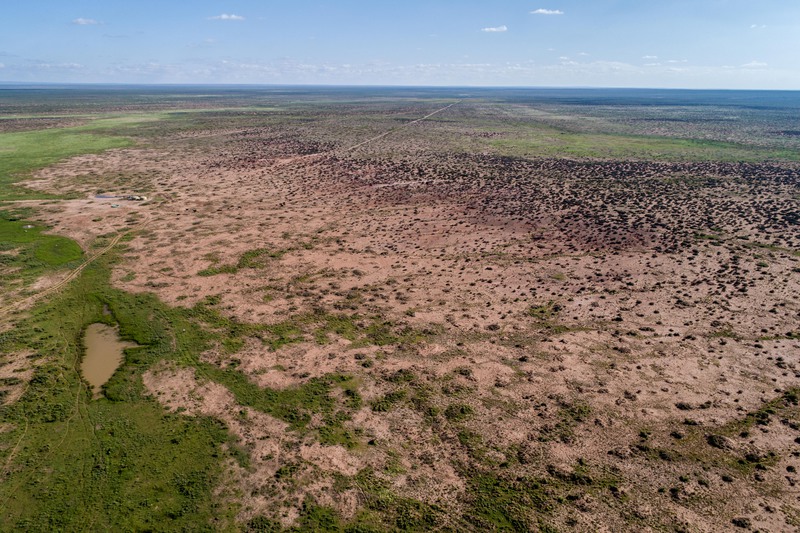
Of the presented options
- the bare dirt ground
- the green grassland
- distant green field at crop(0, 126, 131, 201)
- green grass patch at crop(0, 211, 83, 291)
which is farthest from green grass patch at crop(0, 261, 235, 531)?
distant green field at crop(0, 126, 131, 201)

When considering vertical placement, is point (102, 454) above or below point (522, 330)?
below

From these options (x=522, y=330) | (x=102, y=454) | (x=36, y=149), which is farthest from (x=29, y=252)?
(x=36, y=149)

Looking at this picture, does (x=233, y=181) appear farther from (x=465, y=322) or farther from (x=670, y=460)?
(x=670, y=460)

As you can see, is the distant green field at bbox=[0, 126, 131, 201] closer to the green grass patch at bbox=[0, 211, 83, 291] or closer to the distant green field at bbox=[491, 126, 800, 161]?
the green grass patch at bbox=[0, 211, 83, 291]

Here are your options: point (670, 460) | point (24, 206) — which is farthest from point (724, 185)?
point (24, 206)

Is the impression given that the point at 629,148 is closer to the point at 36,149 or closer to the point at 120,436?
the point at 120,436

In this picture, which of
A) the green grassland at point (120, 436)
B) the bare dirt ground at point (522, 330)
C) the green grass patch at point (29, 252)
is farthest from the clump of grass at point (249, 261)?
the green grass patch at point (29, 252)
